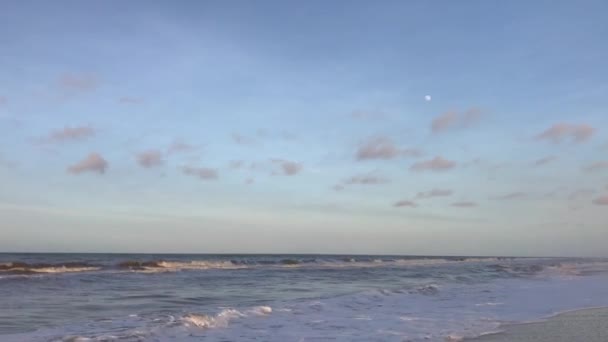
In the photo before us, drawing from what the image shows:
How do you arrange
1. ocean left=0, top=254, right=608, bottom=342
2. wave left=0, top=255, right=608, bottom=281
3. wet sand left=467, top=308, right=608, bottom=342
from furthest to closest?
wave left=0, top=255, right=608, bottom=281 < ocean left=0, top=254, right=608, bottom=342 < wet sand left=467, top=308, right=608, bottom=342

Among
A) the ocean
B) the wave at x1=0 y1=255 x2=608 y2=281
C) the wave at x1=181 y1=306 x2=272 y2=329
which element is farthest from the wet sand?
the wave at x1=0 y1=255 x2=608 y2=281

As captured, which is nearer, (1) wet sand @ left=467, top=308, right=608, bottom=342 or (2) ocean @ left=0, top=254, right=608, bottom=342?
(1) wet sand @ left=467, top=308, right=608, bottom=342

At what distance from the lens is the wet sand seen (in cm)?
962

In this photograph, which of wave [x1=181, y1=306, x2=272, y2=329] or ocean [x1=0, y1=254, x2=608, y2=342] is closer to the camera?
ocean [x1=0, y1=254, x2=608, y2=342]

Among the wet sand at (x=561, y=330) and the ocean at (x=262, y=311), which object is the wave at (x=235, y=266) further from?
the wet sand at (x=561, y=330)

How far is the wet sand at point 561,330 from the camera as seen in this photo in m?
9.62

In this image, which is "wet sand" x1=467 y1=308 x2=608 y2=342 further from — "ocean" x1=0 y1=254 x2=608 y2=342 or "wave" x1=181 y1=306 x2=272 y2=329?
"wave" x1=181 y1=306 x2=272 y2=329

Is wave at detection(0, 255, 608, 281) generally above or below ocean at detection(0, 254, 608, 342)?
above

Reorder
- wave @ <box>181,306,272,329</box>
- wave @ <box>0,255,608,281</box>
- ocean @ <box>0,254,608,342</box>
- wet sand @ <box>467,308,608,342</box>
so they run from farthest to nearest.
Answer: wave @ <box>0,255,608,281</box> < wave @ <box>181,306,272,329</box> < ocean @ <box>0,254,608,342</box> < wet sand @ <box>467,308,608,342</box>

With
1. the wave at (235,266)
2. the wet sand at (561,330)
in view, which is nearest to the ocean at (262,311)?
the wet sand at (561,330)

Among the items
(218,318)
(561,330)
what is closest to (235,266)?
(218,318)

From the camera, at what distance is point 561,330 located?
10641 millimetres

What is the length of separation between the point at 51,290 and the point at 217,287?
5.80 meters

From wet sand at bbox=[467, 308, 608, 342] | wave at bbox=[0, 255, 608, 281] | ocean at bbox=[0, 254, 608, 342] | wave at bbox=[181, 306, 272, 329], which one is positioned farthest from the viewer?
wave at bbox=[0, 255, 608, 281]
